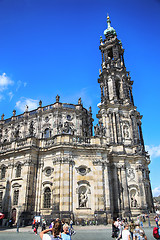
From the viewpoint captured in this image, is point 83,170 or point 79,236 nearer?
point 79,236

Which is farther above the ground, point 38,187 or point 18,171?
point 18,171

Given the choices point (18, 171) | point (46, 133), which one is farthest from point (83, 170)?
point (46, 133)

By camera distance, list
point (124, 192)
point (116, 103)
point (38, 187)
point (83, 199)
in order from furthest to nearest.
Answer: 1. point (116, 103)
2. point (124, 192)
3. point (38, 187)
4. point (83, 199)

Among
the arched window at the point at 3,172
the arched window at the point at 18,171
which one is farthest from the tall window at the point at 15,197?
the arched window at the point at 3,172

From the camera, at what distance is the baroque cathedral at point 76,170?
26.7m

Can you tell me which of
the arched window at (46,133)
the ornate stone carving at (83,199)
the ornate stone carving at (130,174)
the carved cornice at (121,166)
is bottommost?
the ornate stone carving at (83,199)

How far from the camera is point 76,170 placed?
28.3 meters

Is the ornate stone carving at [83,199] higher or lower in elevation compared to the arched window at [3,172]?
lower

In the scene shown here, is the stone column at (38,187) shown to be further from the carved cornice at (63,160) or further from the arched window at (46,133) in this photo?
the arched window at (46,133)

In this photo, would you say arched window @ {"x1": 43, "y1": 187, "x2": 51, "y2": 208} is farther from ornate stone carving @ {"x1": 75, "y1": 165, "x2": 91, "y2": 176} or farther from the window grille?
ornate stone carving @ {"x1": 75, "y1": 165, "x2": 91, "y2": 176}

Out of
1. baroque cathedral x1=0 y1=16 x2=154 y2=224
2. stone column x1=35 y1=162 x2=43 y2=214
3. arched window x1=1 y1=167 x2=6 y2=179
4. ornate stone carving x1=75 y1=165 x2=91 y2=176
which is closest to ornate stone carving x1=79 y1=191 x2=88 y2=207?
baroque cathedral x1=0 y1=16 x2=154 y2=224

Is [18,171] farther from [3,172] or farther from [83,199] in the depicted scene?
[83,199]

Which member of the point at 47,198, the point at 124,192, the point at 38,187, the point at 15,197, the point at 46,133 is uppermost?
the point at 46,133

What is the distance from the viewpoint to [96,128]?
106 ft
